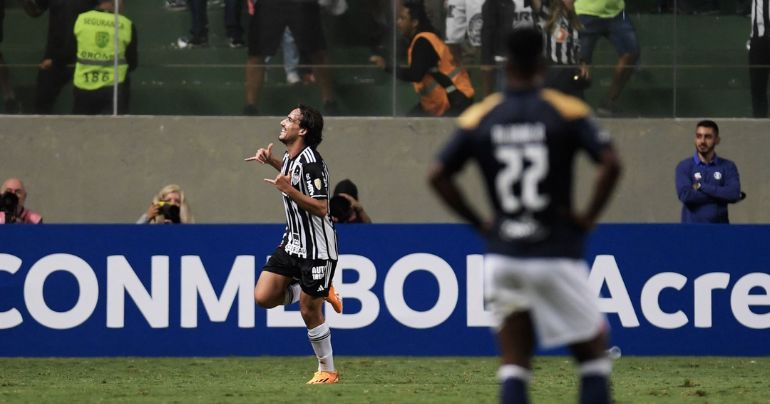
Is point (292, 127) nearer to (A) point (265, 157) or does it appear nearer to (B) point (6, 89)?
(A) point (265, 157)

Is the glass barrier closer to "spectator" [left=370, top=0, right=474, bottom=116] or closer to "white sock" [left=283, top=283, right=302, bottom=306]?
"spectator" [left=370, top=0, right=474, bottom=116]

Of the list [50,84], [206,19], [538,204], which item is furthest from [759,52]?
[538,204]

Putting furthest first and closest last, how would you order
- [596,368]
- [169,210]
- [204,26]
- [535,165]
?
1. [204,26]
2. [169,210]
3. [596,368]
4. [535,165]

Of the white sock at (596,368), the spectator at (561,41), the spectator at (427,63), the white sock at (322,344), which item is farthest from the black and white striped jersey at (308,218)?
the spectator at (561,41)

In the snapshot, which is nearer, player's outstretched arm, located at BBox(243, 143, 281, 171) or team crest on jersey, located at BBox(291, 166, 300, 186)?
player's outstretched arm, located at BBox(243, 143, 281, 171)

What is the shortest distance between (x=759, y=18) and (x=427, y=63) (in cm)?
367

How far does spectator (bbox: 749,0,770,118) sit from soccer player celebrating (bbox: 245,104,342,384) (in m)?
7.13

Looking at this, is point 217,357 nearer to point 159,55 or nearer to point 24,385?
point 24,385

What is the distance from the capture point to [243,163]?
16.9 m

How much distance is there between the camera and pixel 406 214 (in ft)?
55.2

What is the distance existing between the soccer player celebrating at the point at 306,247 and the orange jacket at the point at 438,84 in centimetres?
535

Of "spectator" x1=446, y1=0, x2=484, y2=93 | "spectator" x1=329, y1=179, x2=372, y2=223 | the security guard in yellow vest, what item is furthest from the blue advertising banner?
the security guard in yellow vest

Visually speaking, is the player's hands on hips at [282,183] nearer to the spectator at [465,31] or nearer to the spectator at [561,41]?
the spectator at [465,31]

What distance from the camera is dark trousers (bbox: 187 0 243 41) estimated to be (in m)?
16.3
